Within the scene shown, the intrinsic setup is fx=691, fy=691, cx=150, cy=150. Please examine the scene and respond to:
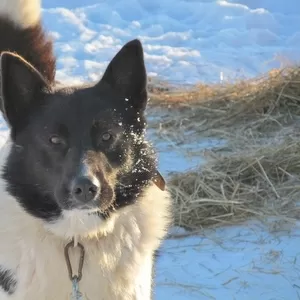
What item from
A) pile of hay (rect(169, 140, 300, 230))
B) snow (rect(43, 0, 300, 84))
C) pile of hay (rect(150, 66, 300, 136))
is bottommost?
pile of hay (rect(169, 140, 300, 230))

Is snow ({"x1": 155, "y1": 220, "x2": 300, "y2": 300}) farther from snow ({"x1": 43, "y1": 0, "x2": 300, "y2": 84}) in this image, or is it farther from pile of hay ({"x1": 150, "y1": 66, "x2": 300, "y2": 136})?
snow ({"x1": 43, "y1": 0, "x2": 300, "y2": 84})

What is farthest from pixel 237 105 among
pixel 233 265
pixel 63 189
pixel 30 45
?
pixel 63 189

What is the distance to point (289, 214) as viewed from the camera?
418 cm

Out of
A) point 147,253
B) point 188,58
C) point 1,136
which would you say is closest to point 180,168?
point 1,136

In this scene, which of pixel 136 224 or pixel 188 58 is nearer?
pixel 136 224

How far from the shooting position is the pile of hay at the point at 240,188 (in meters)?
4.20

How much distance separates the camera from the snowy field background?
362cm

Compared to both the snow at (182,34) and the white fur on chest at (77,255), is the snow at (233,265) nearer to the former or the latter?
the white fur on chest at (77,255)

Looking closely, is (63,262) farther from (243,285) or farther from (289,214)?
(289,214)

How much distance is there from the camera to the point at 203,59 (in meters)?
7.73

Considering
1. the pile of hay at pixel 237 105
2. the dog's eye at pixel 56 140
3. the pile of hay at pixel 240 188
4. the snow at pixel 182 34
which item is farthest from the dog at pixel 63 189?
the snow at pixel 182 34

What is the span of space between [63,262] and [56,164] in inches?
15.9

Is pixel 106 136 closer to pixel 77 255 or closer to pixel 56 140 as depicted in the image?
pixel 56 140

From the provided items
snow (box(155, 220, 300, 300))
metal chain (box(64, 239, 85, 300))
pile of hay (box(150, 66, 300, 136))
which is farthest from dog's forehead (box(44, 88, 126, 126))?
pile of hay (box(150, 66, 300, 136))
